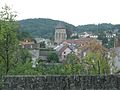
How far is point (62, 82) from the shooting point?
1408cm

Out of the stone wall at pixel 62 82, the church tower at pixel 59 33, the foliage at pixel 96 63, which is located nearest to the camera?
the stone wall at pixel 62 82

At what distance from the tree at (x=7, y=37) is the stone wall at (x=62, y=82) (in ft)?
22.4

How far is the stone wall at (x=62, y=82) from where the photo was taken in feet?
45.3

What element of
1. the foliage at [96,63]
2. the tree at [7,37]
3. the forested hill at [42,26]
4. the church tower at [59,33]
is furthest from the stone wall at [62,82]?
the forested hill at [42,26]

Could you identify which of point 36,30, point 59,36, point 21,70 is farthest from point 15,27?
point 36,30

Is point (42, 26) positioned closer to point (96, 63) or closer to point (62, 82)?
point (96, 63)

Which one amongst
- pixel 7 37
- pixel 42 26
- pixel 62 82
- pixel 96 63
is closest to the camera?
pixel 62 82

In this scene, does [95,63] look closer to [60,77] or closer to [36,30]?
[60,77]

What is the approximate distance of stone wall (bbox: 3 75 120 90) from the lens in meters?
13.8

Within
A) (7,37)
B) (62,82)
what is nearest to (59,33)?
(7,37)

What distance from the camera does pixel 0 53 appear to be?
20.8 meters

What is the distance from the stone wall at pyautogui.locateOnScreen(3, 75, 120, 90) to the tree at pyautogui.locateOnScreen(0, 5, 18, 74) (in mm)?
6821

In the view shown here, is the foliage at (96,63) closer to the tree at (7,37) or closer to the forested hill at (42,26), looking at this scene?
the tree at (7,37)

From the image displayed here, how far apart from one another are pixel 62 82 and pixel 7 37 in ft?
25.9
